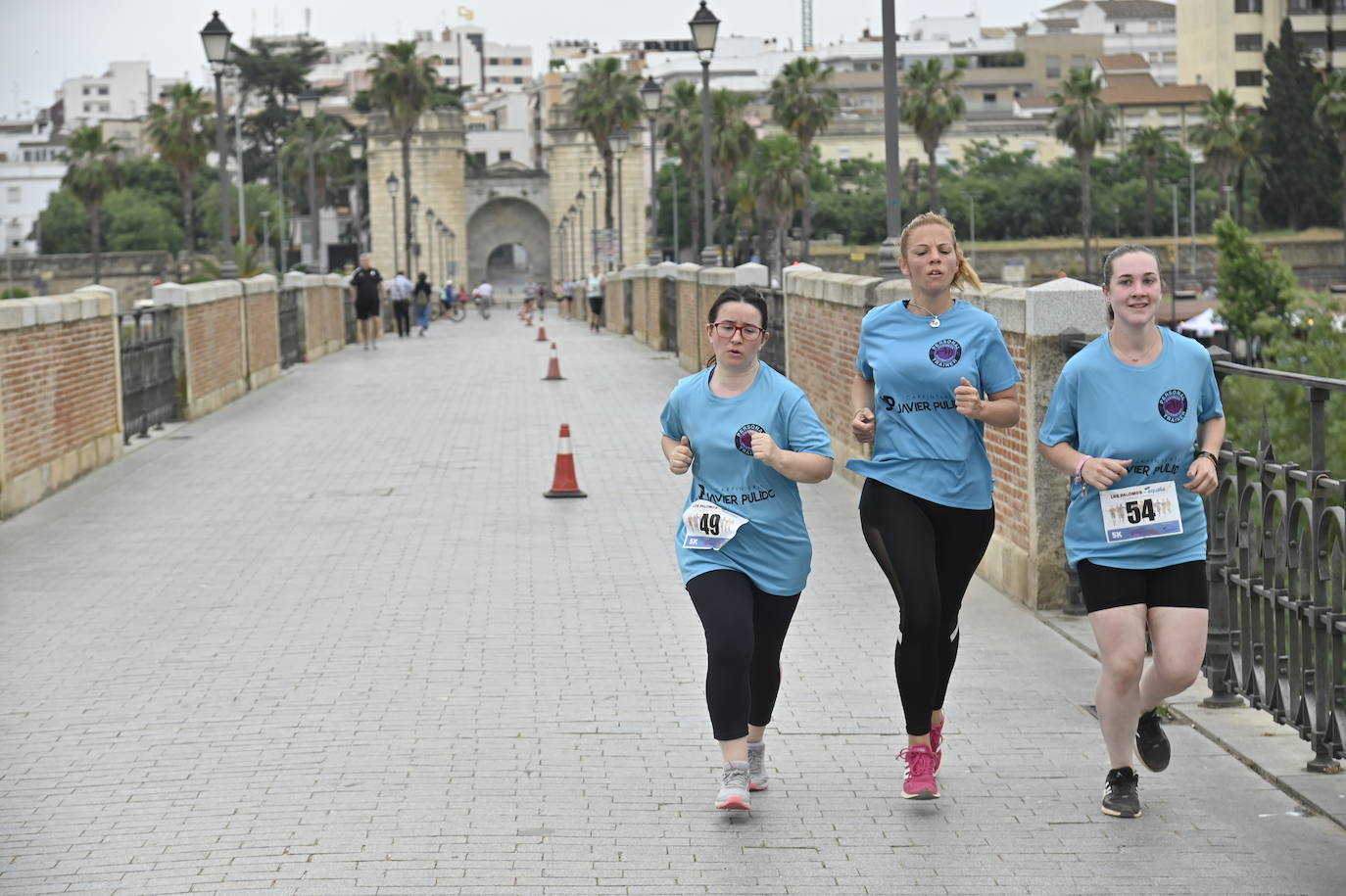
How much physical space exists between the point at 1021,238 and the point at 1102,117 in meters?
24.9

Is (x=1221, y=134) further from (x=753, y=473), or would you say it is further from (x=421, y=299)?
(x=753, y=473)

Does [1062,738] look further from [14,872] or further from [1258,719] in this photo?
[14,872]

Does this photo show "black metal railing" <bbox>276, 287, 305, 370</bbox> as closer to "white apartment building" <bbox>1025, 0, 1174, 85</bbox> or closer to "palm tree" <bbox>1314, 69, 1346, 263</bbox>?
"palm tree" <bbox>1314, 69, 1346, 263</bbox>

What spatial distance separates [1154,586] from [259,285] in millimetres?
22987

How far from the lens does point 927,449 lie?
589 centimetres

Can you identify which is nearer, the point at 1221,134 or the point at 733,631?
the point at 733,631

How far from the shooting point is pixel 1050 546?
30.4 ft

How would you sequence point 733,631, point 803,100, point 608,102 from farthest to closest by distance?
point 608,102, point 803,100, point 733,631

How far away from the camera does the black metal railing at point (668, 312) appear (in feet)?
107

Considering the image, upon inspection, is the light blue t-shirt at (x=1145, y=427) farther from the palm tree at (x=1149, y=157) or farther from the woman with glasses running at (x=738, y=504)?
the palm tree at (x=1149, y=157)

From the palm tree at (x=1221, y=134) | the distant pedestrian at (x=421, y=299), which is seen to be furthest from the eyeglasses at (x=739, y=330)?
the palm tree at (x=1221, y=134)

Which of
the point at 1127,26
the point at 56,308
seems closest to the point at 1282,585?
the point at 56,308

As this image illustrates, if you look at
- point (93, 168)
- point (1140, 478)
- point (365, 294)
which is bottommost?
point (1140, 478)

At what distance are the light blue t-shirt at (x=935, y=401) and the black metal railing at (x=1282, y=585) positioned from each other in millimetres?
1015
